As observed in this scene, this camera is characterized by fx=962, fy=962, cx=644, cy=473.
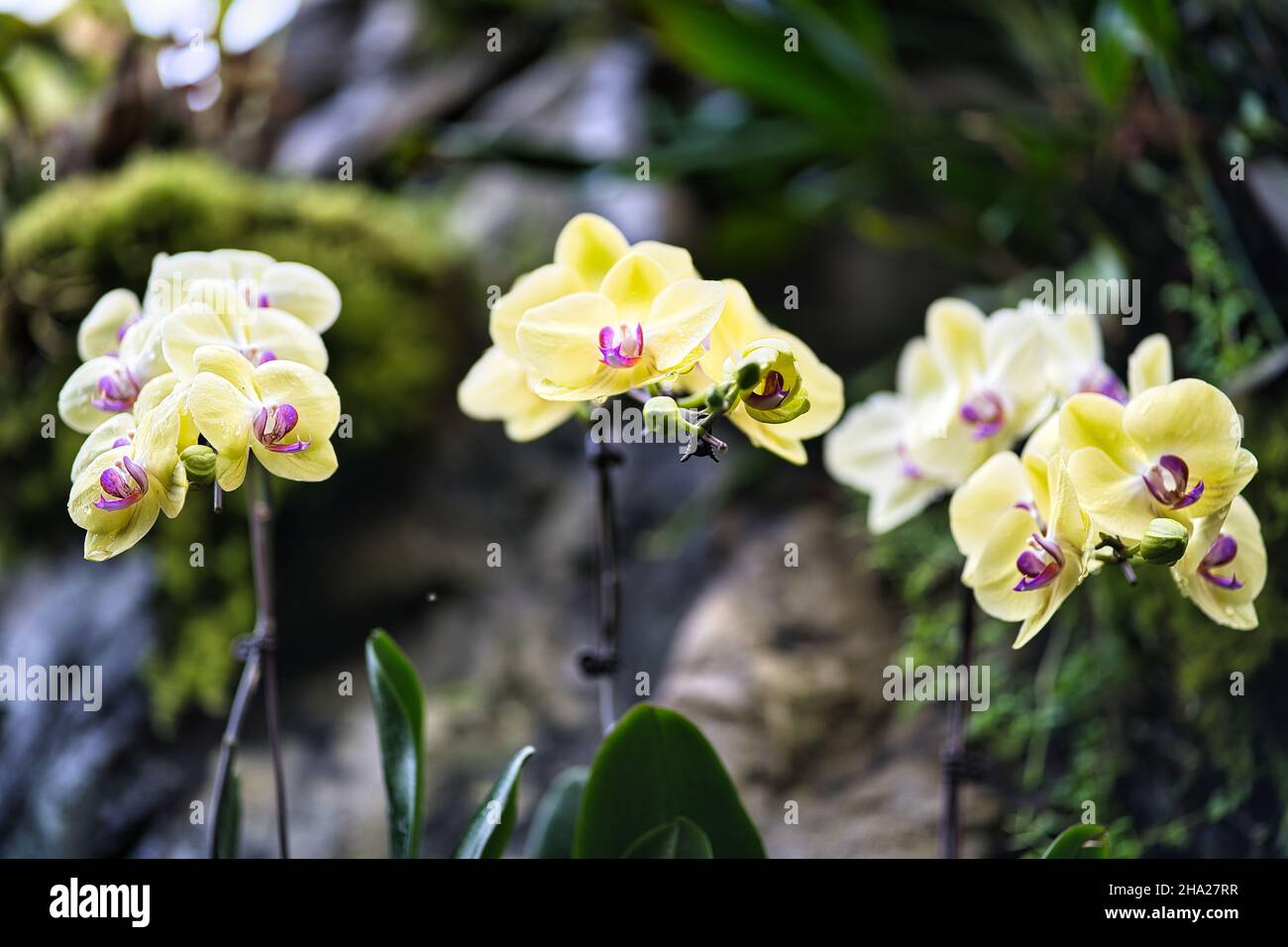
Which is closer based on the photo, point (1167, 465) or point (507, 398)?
point (1167, 465)

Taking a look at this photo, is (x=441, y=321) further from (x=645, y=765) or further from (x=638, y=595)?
(x=645, y=765)

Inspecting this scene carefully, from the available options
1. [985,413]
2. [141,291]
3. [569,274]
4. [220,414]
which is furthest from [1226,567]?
[141,291]

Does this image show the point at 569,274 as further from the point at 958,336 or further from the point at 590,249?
the point at 958,336

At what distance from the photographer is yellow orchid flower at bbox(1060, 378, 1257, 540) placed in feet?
1.34

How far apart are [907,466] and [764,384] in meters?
0.23

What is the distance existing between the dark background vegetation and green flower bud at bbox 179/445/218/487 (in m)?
0.52

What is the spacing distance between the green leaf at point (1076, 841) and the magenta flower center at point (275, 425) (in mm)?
395

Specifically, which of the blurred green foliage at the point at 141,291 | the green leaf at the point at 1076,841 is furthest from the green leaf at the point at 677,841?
the blurred green foliage at the point at 141,291

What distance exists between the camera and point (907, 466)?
23.7 inches

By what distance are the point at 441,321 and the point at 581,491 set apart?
10.1 inches

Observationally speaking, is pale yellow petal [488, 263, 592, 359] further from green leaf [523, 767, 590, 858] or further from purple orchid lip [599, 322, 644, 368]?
green leaf [523, 767, 590, 858]

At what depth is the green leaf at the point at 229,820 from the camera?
512 mm
